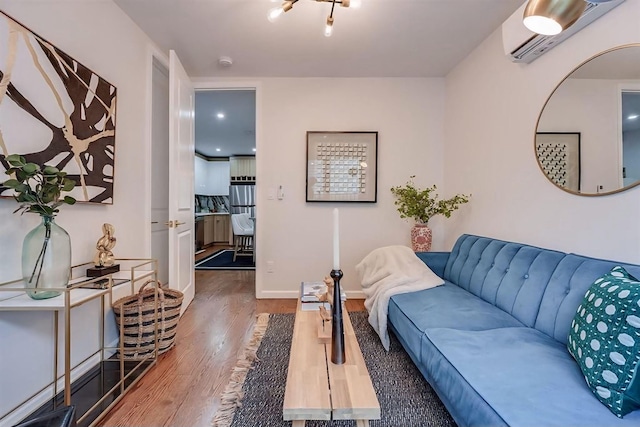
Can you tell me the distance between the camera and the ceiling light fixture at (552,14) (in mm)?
795

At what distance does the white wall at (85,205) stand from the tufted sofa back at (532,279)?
8.07ft

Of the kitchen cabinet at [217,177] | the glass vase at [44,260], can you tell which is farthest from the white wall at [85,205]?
the kitchen cabinet at [217,177]

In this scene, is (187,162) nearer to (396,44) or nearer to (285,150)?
(285,150)

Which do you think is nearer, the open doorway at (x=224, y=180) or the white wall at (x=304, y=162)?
the white wall at (x=304, y=162)

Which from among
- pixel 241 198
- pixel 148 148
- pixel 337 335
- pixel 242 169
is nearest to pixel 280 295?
pixel 148 148

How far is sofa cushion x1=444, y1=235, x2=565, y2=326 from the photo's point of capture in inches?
58.3

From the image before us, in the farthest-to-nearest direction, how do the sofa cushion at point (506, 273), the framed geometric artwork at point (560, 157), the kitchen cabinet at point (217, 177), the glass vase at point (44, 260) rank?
the kitchen cabinet at point (217, 177)
the framed geometric artwork at point (560, 157)
the sofa cushion at point (506, 273)
the glass vase at point (44, 260)

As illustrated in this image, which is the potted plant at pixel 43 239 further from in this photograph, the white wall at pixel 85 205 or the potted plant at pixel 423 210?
the potted plant at pixel 423 210

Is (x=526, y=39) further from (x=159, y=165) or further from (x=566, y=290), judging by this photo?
(x=159, y=165)

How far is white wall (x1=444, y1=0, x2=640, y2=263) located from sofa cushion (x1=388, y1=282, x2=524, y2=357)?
1.95ft

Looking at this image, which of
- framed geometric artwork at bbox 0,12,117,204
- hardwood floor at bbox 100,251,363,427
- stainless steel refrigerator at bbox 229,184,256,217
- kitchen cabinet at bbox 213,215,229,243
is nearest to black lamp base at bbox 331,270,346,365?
hardwood floor at bbox 100,251,363,427

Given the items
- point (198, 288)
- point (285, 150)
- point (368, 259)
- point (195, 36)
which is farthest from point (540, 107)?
point (198, 288)

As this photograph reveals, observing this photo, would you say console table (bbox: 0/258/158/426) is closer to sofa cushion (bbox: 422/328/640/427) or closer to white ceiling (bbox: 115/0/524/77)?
sofa cushion (bbox: 422/328/640/427)

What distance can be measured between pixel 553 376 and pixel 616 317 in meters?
0.28
